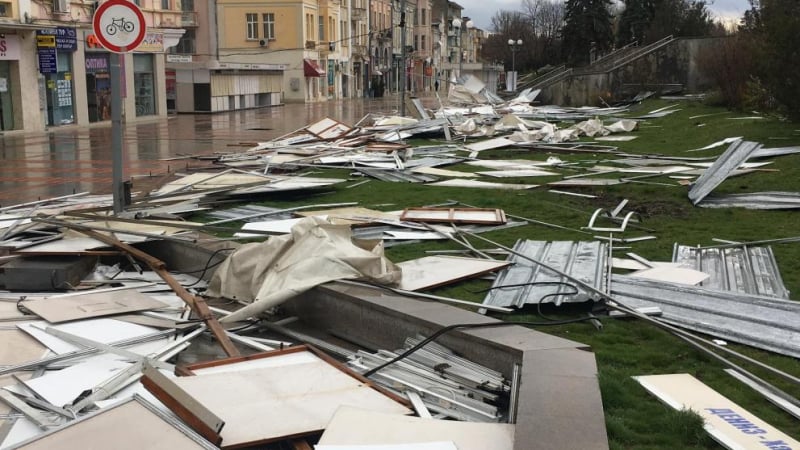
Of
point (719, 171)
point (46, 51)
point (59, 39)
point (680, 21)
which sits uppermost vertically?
point (680, 21)

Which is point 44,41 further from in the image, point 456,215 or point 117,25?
point 456,215

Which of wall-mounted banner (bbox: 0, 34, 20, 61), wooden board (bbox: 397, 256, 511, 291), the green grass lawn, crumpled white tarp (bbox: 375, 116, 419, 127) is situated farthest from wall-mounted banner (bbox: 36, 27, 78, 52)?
wooden board (bbox: 397, 256, 511, 291)

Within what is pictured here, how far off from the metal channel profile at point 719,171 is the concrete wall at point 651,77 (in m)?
33.5

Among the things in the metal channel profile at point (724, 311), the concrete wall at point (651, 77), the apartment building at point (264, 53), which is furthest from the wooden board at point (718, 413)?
the apartment building at point (264, 53)

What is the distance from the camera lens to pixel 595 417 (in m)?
4.12

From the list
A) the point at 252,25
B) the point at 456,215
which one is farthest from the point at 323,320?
the point at 252,25

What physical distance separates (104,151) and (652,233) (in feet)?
61.8

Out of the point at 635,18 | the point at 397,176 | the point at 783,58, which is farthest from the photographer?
the point at 635,18

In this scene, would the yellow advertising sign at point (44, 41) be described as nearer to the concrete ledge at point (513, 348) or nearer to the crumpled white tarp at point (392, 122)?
the crumpled white tarp at point (392, 122)

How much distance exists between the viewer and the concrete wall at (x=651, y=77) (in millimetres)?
47094

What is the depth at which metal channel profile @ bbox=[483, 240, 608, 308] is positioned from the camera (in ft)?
21.7

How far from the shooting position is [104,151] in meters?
24.5

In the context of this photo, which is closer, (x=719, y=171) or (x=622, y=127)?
(x=719, y=171)

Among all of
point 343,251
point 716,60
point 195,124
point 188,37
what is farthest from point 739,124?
point 188,37
